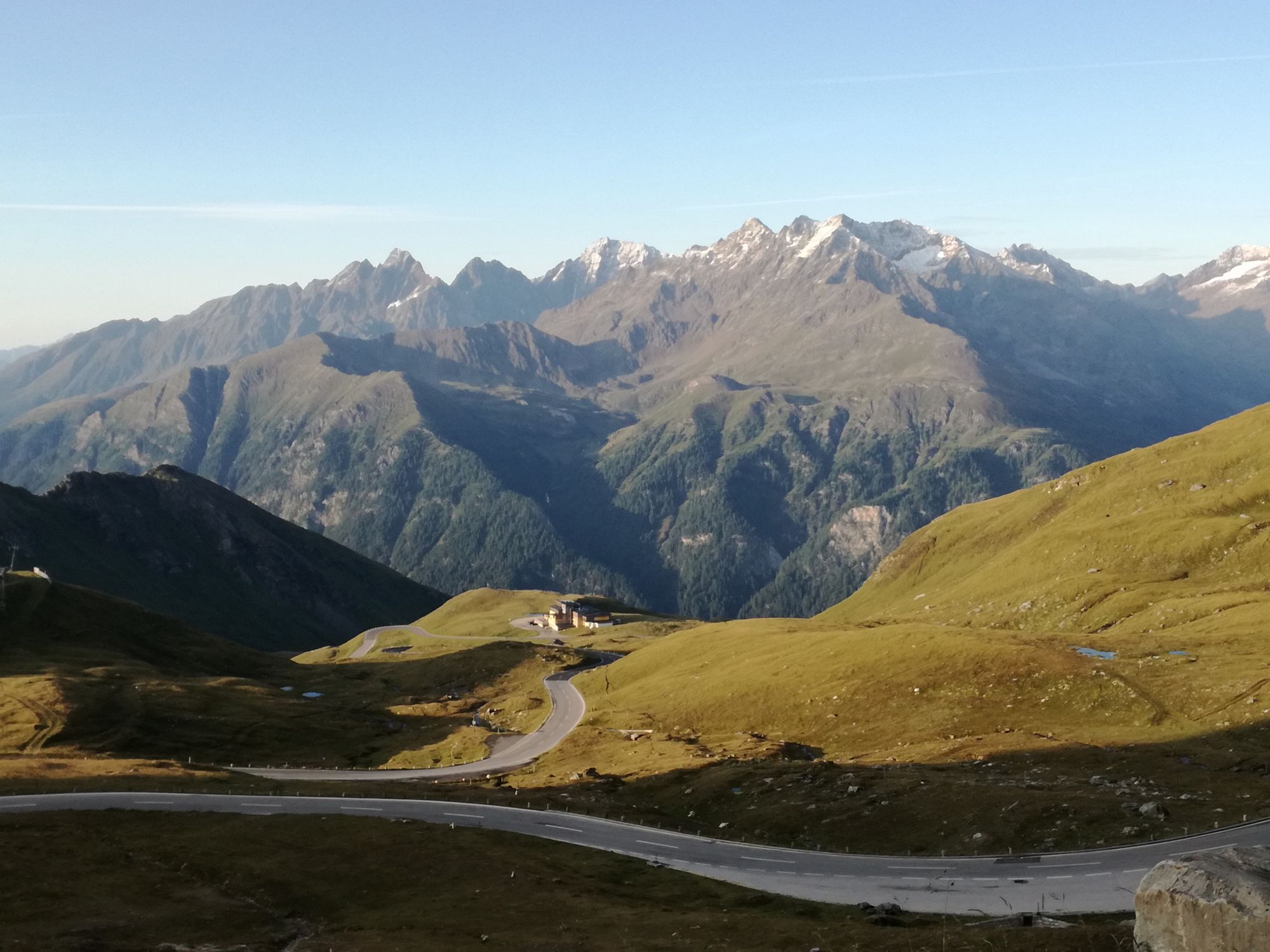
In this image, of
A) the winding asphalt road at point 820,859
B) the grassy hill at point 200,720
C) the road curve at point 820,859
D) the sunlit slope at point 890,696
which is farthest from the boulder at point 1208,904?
the grassy hill at point 200,720

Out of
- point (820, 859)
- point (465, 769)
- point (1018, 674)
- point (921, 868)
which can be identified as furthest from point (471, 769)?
point (921, 868)

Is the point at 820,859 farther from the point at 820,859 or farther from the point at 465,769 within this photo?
the point at 465,769

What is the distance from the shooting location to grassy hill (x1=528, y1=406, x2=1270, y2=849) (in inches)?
3317

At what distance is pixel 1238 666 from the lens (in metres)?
117

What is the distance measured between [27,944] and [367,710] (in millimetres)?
135693

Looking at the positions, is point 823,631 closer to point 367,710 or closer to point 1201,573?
point 1201,573

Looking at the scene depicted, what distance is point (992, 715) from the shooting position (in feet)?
387

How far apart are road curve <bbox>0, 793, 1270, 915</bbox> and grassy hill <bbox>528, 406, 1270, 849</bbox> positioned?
4199mm

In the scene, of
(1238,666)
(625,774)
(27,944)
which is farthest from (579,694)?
(27,944)

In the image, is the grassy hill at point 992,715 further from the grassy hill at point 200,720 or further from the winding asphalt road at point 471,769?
the grassy hill at point 200,720

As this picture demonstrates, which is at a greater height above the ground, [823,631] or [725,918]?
[823,631]

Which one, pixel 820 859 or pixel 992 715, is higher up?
pixel 992 715

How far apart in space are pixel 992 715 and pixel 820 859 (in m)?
45.8

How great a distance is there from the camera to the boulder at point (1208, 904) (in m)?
33.1
